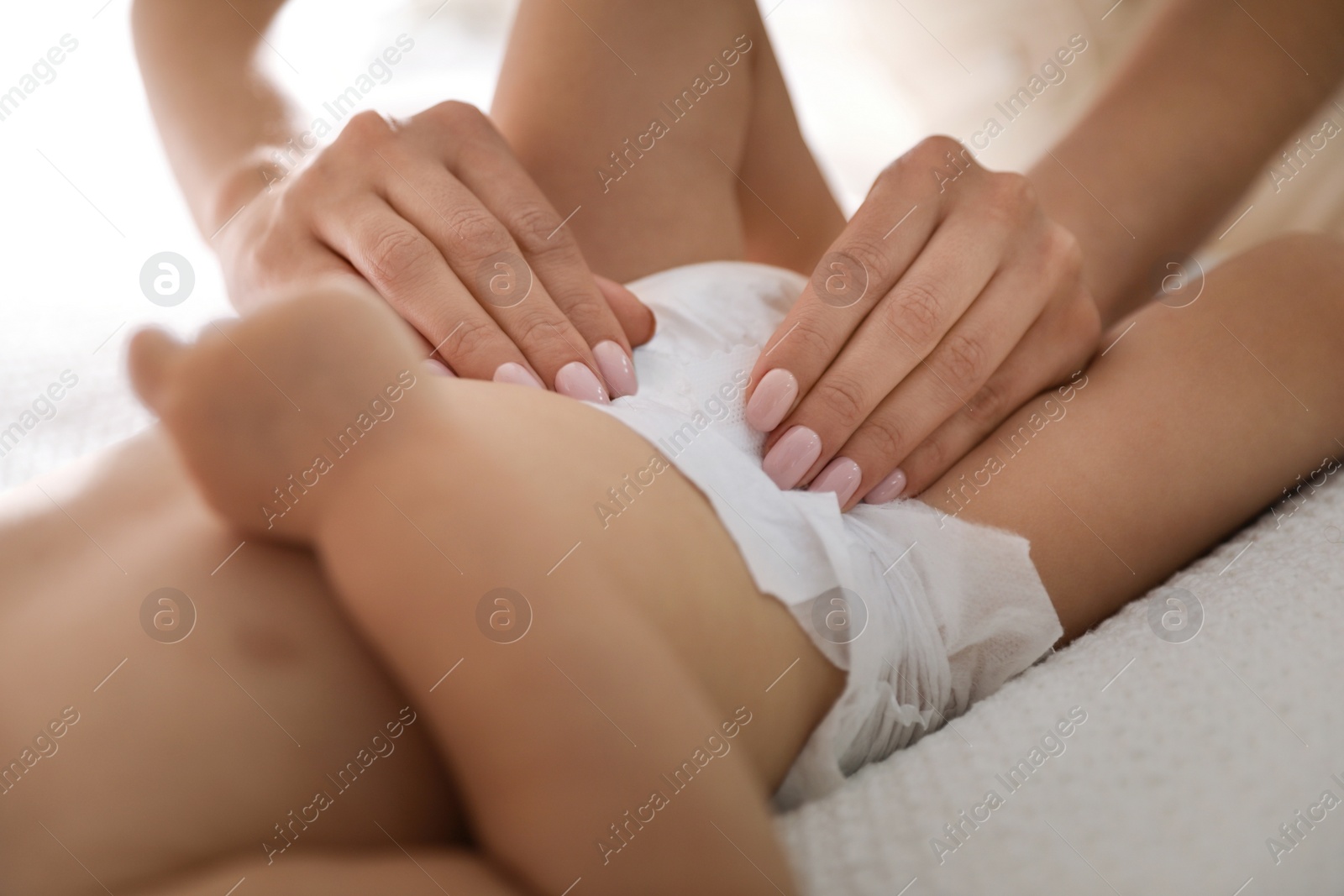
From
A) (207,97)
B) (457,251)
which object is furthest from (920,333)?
(207,97)

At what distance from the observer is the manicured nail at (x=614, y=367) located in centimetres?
48

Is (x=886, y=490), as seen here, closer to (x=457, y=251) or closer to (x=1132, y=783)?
(x=1132, y=783)

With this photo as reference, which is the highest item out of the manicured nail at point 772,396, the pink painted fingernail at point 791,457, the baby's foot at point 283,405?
the baby's foot at point 283,405

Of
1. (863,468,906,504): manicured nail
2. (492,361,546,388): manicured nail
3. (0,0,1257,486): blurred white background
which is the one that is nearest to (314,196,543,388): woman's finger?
(492,361,546,388): manicured nail

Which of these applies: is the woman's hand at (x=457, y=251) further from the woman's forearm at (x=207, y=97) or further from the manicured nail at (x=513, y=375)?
the woman's forearm at (x=207, y=97)

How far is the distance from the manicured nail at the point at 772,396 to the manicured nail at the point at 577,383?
0.28ft

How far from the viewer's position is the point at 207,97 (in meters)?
0.66

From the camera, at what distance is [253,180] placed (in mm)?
603

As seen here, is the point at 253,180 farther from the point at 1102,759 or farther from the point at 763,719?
the point at 1102,759

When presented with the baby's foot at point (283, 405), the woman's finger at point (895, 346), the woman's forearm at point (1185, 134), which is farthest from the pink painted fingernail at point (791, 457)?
the woman's forearm at point (1185, 134)

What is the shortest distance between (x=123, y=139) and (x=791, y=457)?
2.27 ft

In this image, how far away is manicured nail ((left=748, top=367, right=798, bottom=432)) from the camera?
1.48 feet

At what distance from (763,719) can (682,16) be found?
555 mm

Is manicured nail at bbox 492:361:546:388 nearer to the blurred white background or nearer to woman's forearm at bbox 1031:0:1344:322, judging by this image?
the blurred white background
